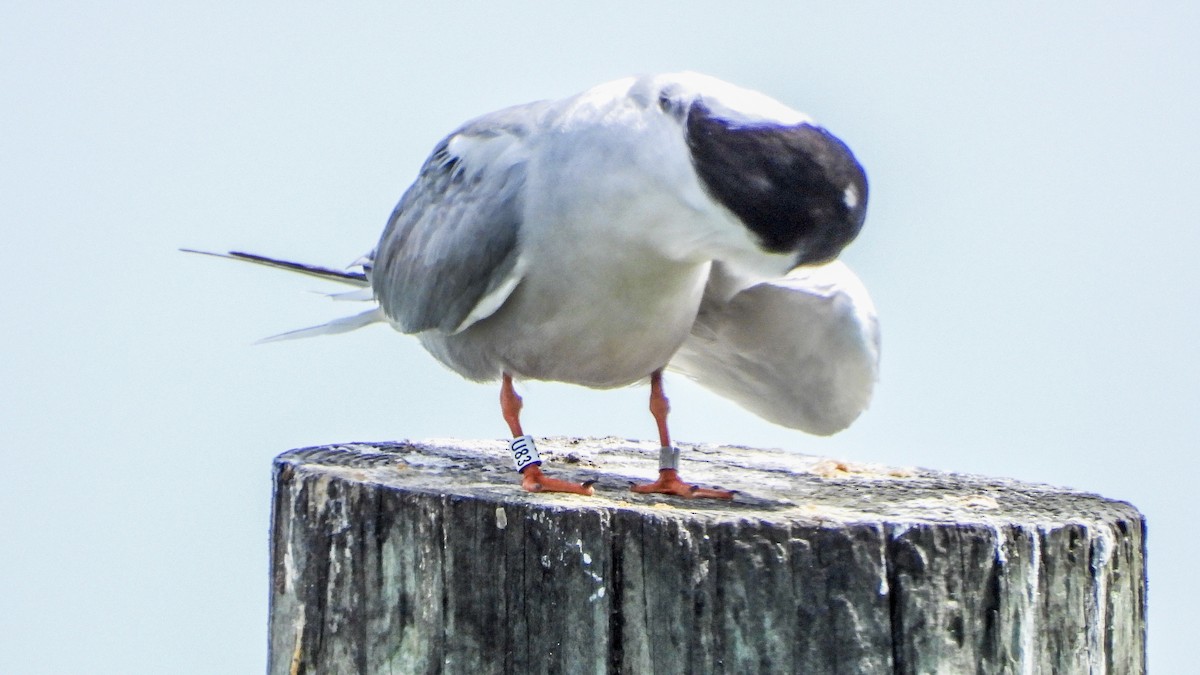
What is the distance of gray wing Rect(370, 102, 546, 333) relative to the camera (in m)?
3.48

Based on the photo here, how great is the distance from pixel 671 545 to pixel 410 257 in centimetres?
154

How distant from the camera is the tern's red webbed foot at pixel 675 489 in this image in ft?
10.8

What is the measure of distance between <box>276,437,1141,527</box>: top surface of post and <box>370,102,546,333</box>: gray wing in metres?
0.42

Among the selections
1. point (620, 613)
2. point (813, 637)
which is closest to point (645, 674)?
point (620, 613)

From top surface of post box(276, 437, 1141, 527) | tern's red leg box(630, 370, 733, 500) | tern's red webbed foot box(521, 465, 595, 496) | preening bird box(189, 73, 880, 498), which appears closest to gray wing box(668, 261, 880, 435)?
preening bird box(189, 73, 880, 498)

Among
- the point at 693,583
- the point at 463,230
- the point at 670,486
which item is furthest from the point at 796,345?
the point at 693,583

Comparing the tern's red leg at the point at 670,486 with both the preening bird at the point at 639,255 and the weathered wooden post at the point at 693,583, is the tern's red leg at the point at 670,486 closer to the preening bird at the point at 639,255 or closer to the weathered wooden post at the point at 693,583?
the preening bird at the point at 639,255

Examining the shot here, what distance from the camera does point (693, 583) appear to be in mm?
2633

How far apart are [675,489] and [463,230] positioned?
0.87 meters

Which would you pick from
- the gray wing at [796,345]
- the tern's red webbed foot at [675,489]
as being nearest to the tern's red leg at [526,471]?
the tern's red webbed foot at [675,489]

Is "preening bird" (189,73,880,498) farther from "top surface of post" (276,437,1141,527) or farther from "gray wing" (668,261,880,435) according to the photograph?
"top surface of post" (276,437,1141,527)

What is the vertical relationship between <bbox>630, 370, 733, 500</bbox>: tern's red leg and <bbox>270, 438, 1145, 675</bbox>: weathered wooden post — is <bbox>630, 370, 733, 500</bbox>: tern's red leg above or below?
above

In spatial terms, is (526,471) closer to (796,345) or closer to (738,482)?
(738,482)

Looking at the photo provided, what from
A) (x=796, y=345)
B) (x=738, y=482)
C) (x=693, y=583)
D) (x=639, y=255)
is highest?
(x=639, y=255)
